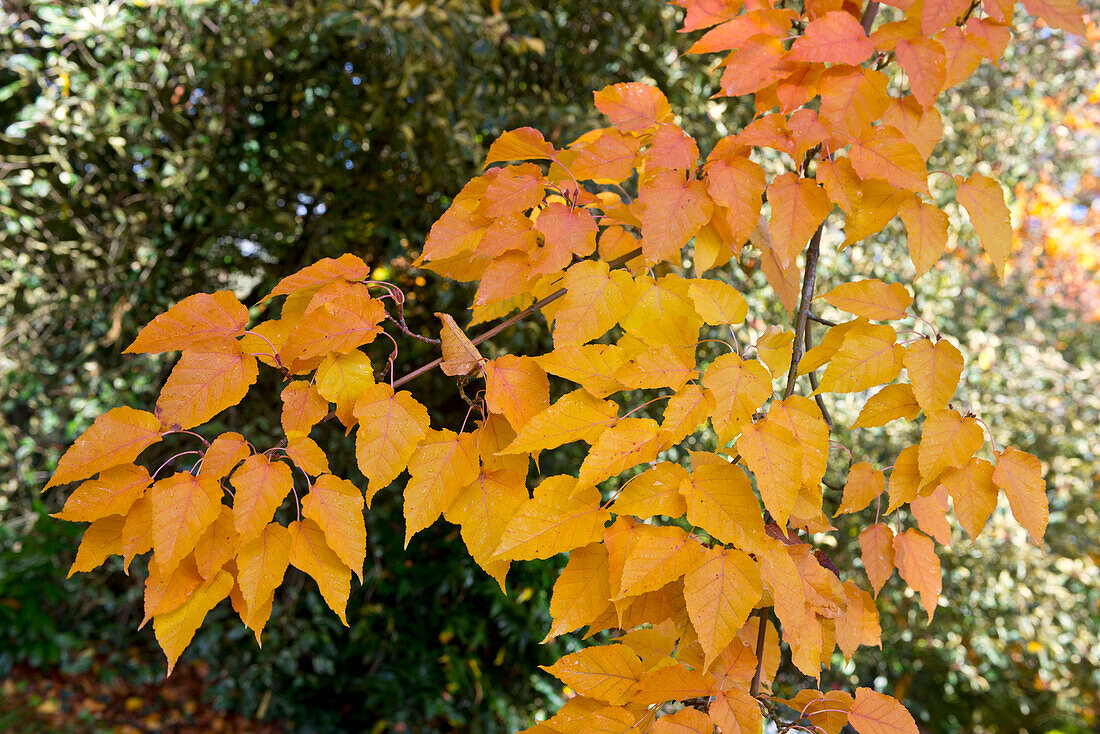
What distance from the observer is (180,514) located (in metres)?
0.52

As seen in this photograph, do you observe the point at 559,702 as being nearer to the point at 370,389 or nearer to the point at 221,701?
the point at 221,701

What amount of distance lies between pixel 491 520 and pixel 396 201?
1887 millimetres

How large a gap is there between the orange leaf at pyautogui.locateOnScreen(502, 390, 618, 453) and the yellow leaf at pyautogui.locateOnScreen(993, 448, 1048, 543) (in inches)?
13.6

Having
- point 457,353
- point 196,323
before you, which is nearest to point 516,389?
point 457,353

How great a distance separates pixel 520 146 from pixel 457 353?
21 centimetres

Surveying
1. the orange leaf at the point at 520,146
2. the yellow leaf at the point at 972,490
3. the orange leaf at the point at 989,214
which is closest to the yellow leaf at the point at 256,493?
the orange leaf at the point at 520,146

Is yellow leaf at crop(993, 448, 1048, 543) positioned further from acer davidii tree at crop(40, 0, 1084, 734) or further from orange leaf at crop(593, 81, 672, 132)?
orange leaf at crop(593, 81, 672, 132)

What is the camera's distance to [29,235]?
8.46ft

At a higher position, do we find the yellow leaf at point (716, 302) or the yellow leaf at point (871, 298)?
the yellow leaf at point (716, 302)

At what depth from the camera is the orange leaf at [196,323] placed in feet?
1.87

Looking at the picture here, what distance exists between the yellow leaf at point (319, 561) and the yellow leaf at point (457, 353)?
0.18 meters

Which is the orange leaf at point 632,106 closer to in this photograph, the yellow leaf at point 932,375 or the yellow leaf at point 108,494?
the yellow leaf at point 932,375

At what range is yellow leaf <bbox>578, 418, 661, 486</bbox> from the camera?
518 mm

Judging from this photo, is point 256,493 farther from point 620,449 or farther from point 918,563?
point 918,563
